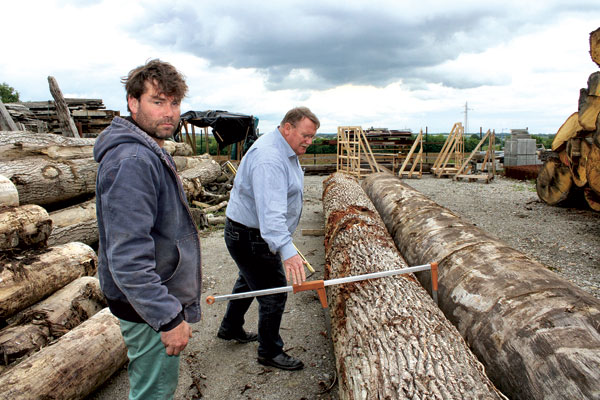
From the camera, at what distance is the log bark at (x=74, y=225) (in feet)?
16.4

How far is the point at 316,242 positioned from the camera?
20.7 feet

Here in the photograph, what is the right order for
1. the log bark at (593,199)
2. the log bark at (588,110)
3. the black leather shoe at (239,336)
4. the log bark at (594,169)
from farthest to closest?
the log bark at (593,199) < the log bark at (588,110) < the log bark at (594,169) < the black leather shoe at (239,336)

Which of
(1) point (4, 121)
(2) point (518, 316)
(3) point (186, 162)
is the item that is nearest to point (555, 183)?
(2) point (518, 316)

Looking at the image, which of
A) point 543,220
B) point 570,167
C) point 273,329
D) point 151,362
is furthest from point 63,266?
point 570,167

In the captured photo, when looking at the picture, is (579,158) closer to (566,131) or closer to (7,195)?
(566,131)

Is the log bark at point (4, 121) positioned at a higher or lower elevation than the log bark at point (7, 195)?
higher

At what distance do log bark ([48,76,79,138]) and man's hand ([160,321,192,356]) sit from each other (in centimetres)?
953

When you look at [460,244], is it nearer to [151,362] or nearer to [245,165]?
[245,165]

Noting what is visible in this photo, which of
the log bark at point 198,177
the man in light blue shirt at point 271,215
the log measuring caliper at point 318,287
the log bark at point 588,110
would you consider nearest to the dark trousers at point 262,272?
the man in light blue shirt at point 271,215

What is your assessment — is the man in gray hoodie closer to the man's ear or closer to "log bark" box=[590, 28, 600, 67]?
the man's ear

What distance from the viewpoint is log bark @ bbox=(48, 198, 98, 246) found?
501 cm

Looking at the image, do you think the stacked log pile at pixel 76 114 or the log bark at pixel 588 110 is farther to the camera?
the stacked log pile at pixel 76 114

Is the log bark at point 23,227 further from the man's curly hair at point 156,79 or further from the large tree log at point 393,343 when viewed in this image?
the large tree log at point 393,343

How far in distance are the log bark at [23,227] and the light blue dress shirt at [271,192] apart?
215 cm
